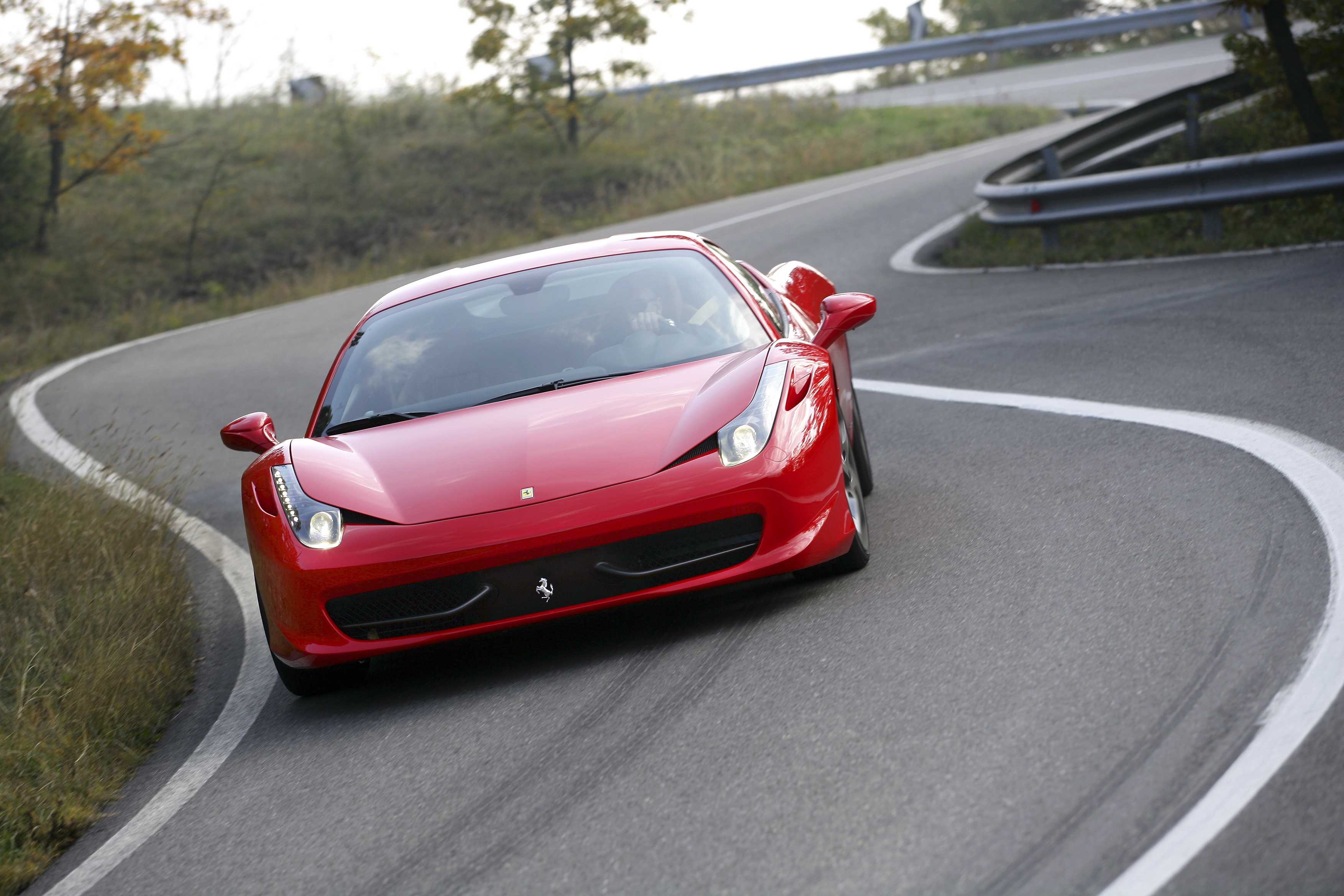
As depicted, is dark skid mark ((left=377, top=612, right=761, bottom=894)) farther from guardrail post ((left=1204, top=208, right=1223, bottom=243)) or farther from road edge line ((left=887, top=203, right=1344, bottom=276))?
guardrail post ((left=1204, top=208, right=1223, bottom=243))

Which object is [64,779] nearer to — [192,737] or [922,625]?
[192,737]

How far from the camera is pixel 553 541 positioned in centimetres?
440

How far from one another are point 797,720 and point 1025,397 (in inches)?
164

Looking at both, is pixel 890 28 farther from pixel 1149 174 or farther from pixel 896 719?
pixel 896 719

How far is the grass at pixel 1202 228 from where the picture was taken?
11.4 m

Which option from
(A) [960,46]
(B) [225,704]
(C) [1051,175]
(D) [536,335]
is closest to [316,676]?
(B) [225,704]

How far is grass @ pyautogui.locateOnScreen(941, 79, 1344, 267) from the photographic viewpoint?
11.4m

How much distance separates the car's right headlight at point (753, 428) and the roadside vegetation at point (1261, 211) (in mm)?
7475

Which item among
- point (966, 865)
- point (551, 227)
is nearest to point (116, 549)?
point (966, 865)

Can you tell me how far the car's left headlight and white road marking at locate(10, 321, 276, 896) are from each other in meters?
0.68

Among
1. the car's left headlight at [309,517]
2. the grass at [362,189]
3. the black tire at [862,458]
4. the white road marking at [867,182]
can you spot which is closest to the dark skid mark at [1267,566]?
the black tire at [862,458]

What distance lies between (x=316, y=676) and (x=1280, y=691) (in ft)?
9.67

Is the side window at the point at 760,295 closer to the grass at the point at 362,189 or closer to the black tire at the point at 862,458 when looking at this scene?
the black tire at the point at 862,458

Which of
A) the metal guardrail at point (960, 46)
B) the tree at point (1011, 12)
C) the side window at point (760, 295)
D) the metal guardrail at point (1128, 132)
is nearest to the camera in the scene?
the side window at point (760, 295)
